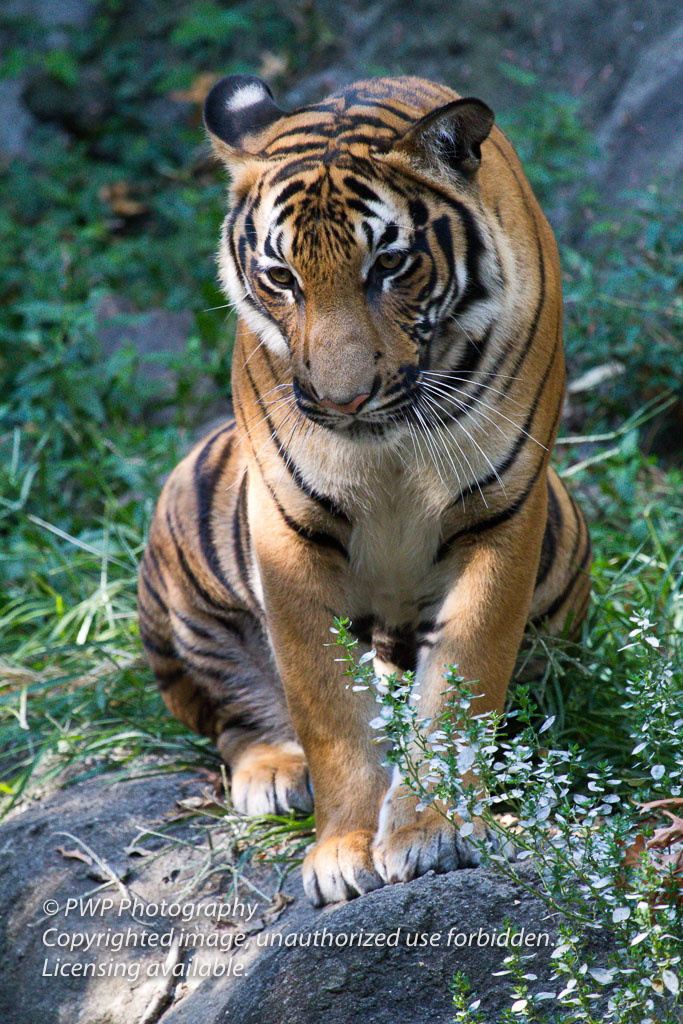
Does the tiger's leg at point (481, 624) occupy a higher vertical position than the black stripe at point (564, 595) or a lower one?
higher

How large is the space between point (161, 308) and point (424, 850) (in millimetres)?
5011

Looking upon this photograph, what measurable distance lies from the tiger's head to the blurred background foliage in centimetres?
115

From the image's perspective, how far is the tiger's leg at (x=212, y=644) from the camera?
318cm

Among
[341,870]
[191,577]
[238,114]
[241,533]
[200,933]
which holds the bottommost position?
[200,933]

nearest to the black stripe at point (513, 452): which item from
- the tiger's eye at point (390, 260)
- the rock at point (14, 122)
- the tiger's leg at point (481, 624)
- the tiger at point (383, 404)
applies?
the tiger at point (383, 404)

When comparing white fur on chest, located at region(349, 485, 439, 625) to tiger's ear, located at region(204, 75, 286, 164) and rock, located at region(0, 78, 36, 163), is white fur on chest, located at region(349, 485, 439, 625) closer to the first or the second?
tiger's ear, located at region(204, 75, 286, 164)

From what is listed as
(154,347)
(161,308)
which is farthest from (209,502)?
(161,308)

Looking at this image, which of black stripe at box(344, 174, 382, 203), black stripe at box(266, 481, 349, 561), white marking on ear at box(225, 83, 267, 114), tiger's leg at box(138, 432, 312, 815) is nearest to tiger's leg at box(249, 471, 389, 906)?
black stripe at box(266, 481, 349, 561)

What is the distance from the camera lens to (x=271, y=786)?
9.83 ft

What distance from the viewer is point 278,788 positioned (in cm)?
299

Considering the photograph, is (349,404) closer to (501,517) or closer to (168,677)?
(501,517)

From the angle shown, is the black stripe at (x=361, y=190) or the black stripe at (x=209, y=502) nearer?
the black stripe at (x=361, y=190)

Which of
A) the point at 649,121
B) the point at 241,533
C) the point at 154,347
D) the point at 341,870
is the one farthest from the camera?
the point at 154,347

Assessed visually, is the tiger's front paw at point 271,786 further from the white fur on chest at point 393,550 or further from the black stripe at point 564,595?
the black stripe at point 564,595
